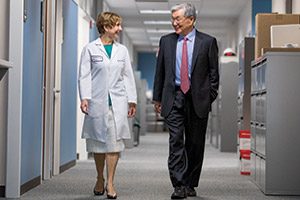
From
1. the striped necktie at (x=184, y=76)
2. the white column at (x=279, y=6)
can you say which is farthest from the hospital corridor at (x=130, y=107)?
the white column at (x=279, y=6)

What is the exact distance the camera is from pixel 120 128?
16.3ft

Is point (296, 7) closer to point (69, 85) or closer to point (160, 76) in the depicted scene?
point (69, 85)

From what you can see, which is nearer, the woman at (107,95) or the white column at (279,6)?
the woman at (107,95)

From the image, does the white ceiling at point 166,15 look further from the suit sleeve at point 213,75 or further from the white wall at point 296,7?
the suit sleeve at point 213,75

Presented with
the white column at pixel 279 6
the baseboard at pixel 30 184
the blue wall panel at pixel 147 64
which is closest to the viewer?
the baseboard at pixel 30 184

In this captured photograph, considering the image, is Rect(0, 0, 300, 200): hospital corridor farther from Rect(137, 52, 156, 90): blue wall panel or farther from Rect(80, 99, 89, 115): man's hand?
Rect(137, 52, 156, 90): blue wall panel

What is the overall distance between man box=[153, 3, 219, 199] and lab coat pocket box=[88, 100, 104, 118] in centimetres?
40

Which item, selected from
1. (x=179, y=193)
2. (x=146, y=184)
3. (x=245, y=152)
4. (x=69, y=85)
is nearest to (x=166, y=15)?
(x=69, y=85)

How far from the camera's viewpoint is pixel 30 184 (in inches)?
219

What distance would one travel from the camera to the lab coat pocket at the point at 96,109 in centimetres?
495

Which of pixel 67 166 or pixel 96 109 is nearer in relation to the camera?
pixel 96 109

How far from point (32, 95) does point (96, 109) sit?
0.89 meters

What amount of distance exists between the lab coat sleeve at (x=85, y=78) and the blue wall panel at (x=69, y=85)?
243 cm

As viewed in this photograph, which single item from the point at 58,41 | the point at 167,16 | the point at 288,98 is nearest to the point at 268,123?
the point at 288,98
